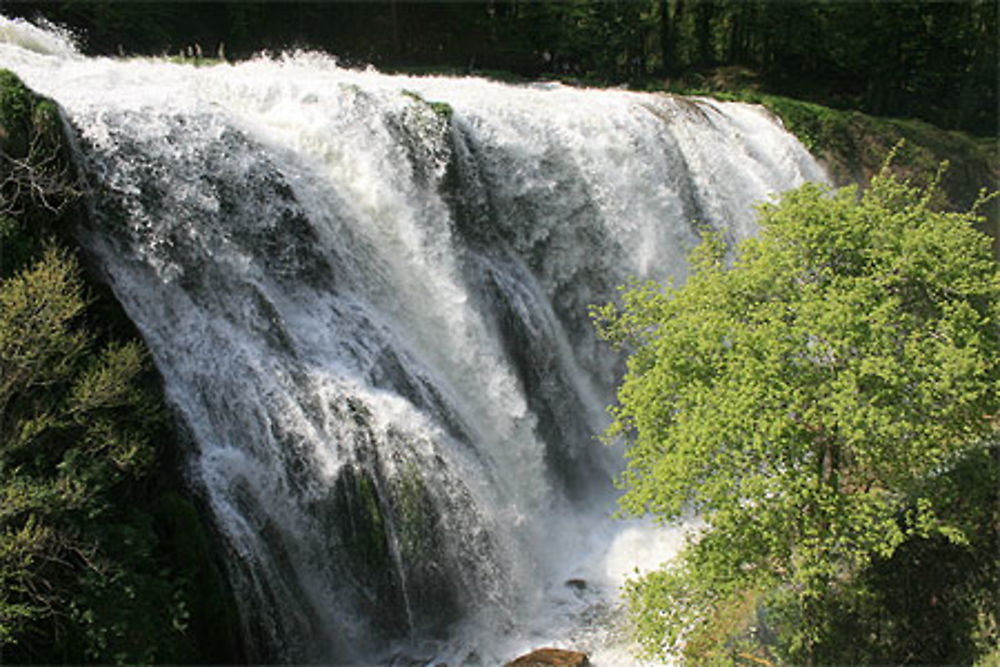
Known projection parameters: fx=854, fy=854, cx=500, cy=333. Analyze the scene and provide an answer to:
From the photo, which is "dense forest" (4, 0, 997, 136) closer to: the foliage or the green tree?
the foliage

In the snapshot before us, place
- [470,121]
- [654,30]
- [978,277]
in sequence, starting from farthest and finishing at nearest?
[654,30], [470,121], [978,277]

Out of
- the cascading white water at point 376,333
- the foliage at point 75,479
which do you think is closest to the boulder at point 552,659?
the cascading white water at point 376,333

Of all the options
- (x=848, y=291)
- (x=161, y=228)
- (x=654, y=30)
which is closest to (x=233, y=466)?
(x=161, y=228)

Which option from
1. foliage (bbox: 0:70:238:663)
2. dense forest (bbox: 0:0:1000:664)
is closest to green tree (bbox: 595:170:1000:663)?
dense forest (bbox: 0:0:1000:664)

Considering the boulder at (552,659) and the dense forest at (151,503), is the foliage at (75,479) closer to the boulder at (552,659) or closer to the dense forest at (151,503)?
the dense forest at (151,503)

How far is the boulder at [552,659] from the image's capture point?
37.2ft

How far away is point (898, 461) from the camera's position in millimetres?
9203

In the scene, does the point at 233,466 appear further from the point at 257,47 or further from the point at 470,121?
the point at 257,47

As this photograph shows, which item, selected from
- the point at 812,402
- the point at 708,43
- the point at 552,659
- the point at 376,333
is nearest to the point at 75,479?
the point at 376,333

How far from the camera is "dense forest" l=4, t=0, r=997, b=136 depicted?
37.2 metres

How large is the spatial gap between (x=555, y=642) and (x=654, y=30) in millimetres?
43068

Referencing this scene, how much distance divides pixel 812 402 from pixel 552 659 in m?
5.04

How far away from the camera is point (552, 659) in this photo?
11430 mm

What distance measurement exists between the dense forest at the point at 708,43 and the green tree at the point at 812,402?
28.4 metres
